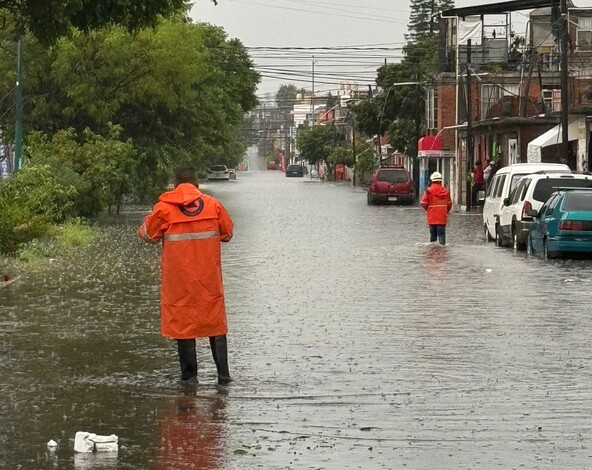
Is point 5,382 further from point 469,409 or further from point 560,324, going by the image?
point 560,324

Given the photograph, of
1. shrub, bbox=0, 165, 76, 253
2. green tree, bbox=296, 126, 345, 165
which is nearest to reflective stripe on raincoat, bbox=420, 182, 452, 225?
shrub, bbox=0, 165, 76, 253

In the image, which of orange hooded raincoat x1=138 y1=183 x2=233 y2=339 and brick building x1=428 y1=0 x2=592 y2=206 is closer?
orange hooded raincoat x1=138 y1=183 x2=233 y2=339

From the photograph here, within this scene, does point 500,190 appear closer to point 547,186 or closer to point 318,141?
point 547,186

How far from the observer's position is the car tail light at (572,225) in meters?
28.2

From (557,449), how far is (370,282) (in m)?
13.6

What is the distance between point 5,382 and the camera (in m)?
11.9

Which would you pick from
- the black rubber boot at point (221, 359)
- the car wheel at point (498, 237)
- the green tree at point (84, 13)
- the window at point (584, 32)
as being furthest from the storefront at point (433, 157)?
the black rubber boot at point (221, 359)

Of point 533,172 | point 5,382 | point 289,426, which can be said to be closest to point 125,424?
point 289,426

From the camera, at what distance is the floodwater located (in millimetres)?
9000

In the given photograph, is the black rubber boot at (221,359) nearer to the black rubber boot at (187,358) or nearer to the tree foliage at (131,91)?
the black rubber boot at (187,358)

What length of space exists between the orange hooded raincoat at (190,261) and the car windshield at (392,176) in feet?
186

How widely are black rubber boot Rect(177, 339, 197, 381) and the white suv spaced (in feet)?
64.7

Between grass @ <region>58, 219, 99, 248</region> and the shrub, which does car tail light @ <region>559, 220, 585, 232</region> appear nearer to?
the shrub

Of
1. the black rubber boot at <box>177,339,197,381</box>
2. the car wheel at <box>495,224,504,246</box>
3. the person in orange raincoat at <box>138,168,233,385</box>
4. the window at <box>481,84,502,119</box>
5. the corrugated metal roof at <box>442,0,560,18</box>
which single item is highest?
the corrugated metal roof at <box>442,0,560,18</box>
